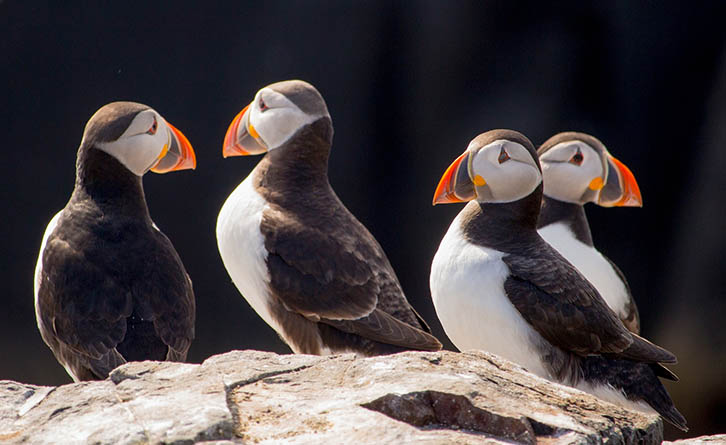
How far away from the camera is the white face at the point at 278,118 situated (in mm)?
4344

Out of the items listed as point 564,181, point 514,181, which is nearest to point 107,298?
point 514,181

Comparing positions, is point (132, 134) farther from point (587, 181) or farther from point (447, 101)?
point (447, 101)

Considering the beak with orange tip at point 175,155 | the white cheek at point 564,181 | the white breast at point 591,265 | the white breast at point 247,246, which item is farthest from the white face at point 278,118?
the white breast at point 591,265

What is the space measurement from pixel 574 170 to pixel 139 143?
2.12 metres

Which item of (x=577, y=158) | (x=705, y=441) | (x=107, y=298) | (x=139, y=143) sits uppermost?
(x=139, y=143)

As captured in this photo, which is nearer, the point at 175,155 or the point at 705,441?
the point at 705,441

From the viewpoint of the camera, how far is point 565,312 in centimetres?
380

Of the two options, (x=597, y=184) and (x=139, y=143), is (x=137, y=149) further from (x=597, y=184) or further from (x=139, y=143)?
(x=597, y=184)

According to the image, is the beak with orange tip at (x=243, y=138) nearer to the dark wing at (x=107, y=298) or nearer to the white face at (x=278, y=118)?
the white face at (x=278, y=118)

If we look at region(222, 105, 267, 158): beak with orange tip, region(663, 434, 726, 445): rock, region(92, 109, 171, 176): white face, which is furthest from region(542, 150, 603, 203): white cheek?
region(92, 109, 171, 176): white face

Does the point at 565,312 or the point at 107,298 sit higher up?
the point at 107,298

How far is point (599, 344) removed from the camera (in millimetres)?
3834

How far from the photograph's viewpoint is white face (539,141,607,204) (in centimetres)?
481

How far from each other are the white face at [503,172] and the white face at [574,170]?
876 mm
